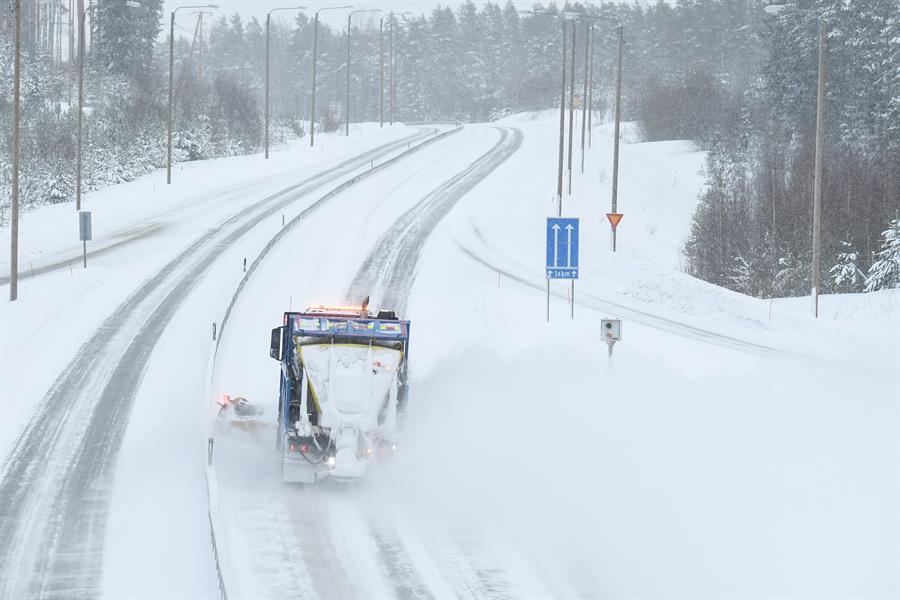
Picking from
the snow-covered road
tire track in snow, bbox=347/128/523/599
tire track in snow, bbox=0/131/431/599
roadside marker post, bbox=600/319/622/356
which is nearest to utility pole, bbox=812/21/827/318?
the snow-covered road

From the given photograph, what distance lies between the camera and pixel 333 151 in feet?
243

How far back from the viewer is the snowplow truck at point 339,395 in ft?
54.3

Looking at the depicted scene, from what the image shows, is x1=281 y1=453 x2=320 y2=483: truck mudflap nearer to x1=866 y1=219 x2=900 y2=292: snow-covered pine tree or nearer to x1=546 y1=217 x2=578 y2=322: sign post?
x1=546 y1=217 x2=578 y2=322: sign post

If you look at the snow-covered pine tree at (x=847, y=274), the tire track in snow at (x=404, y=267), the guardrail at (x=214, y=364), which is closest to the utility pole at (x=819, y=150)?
the snow-covered pine tree at (x=847, y=274)

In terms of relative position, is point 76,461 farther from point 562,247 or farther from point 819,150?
point 819,150

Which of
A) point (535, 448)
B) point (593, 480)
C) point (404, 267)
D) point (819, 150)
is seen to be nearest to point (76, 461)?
point (535, 448)

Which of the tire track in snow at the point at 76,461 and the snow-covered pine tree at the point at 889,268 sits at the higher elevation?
the snow-covered pine tree at the point at 889,268

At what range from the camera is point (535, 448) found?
18156 millimetres

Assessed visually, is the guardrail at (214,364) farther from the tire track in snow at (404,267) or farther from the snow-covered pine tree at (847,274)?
the snow-covered pine tree at (847,274)

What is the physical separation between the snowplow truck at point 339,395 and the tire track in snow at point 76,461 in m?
3.20

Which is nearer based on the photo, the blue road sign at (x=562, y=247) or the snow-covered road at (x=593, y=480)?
the snow-covered road at (x=593, y=480)

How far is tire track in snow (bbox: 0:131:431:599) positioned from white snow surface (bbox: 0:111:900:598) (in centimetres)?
40

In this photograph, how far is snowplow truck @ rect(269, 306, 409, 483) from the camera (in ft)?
54.3

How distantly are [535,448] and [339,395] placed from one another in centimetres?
364
